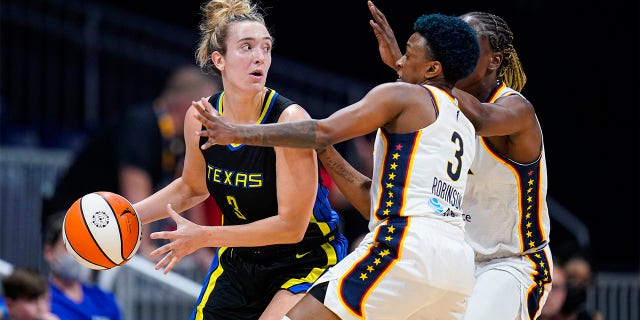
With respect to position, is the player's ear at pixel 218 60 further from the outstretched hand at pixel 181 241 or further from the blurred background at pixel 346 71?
the blurred background at pixel 346 71

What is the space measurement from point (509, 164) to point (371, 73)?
7927 millimetres

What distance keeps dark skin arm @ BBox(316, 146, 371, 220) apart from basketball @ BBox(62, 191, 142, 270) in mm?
916

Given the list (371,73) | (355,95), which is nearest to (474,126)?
(355,95)

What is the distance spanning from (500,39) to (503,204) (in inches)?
31.2

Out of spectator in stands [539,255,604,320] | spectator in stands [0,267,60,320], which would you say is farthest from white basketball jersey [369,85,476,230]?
spectator in stands [539,255,604,320]

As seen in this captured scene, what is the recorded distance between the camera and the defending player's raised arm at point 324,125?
3926 mm

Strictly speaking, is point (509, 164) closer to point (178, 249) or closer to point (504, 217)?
point (504, 217)

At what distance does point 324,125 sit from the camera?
4039mm

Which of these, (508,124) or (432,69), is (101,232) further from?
(508,124)

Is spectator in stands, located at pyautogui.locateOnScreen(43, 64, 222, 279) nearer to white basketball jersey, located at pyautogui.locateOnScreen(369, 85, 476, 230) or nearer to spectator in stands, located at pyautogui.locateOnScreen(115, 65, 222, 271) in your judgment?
spectator in stands, located at pyautogui.locateOnScreen(115, 65, 222, 271)

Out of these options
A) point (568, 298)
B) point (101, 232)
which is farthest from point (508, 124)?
point (568, 298)

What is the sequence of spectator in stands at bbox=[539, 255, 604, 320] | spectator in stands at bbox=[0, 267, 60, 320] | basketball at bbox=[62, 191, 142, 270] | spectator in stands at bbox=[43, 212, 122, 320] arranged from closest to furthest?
basketball at bbox=[62, 191, 142, 270]
spectator in stands at bbox=[0, 267, 60, 320]
spectator in stands at bbox=[43, 212, 122, 320]
spectator in stands at bbox=[539, 255, 604, 320]

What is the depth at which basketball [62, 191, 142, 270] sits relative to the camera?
4.57 meters

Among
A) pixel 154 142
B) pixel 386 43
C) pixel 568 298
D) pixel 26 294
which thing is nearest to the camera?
pixel 386 43
